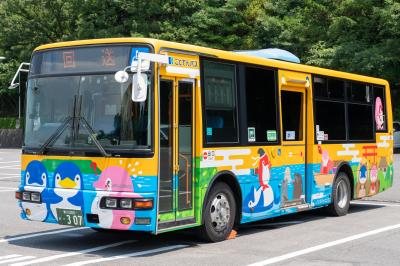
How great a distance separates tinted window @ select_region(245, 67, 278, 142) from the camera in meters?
11.4

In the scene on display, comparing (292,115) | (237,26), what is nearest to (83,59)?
(292,115)

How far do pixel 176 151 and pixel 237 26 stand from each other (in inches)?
1464

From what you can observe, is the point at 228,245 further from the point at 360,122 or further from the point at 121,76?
the point at 360,122

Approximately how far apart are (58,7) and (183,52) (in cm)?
4697

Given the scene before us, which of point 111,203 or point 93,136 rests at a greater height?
point 93,136

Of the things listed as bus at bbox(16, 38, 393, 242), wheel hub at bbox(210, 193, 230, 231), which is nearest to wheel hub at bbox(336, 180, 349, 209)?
bus at bbox(16, 38, 393, 242)

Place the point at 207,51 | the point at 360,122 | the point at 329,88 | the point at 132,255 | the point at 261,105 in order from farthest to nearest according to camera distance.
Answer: the point at 360,122 < the point at 329,88 < the point at 261,105 < the point at 207,51 < the point at 132,255

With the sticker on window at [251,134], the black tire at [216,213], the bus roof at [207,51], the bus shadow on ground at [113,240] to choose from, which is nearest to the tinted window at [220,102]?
the bus roof at [207,51]

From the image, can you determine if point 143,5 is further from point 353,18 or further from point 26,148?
point 26,148

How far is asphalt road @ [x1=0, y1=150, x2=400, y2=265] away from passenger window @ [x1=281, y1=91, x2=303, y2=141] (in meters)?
1.68

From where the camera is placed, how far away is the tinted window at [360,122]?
1477cm

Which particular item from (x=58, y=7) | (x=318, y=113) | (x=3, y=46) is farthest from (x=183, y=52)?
(x=3, y=46)

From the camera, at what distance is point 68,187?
963cm

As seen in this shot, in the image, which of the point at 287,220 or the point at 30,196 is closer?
the point at 30,196
